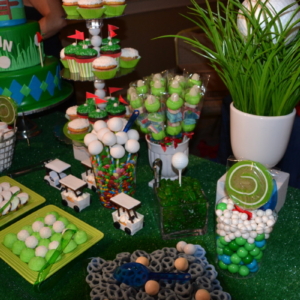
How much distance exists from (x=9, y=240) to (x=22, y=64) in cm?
81

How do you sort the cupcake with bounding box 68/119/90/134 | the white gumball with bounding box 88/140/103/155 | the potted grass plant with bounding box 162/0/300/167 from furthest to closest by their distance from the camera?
the cupcake with bounding box 68/119/90/134 → the white gumball with bounding box 88/140/103/155 → the potted grass plant with bounding box 162/0/300/167

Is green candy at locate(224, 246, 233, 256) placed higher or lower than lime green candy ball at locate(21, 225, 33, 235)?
higher

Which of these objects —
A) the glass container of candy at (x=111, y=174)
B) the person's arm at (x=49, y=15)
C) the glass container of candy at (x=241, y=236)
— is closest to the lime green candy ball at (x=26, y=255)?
the glass container of candy at (x=111, y=174)

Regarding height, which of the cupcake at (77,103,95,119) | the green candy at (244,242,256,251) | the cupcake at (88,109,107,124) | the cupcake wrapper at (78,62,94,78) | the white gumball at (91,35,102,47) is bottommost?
the green candy at (244,242,256,251)

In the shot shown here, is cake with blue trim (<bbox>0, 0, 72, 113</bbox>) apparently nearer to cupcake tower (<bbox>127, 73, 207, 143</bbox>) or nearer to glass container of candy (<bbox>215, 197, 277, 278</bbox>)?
cupcake tower (<bbox>127, 73, 207, 143</bbox>)

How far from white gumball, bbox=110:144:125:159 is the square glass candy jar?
0.45 ft

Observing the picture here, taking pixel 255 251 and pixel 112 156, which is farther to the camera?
pixel 112 156

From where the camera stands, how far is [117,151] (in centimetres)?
99

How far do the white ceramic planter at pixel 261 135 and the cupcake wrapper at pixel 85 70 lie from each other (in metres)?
0.53

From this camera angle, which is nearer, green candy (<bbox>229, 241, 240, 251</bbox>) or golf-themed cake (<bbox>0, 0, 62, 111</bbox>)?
green candy (<bbox>229, 241, 240, 251</bbox>)

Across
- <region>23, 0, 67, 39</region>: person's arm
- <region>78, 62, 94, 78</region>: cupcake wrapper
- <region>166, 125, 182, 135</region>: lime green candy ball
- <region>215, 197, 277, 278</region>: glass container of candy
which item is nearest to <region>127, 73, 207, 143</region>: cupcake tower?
<region>166, 125, 182, 135</region>: lime green candy ball

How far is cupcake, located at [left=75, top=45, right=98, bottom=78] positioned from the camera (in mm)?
1224

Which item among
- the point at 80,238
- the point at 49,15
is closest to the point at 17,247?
the point at 80,238

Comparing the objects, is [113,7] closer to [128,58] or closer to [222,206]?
[128,58]
